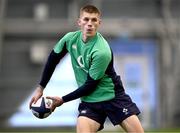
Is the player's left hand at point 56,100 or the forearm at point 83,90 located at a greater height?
the forearm at point 83,90

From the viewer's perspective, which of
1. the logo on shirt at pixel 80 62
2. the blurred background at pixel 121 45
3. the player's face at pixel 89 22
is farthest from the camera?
the blurred background at pixel 121 45

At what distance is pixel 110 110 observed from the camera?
663 cm

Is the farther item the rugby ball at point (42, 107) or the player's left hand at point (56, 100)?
the rugby ball at point (42, 107)

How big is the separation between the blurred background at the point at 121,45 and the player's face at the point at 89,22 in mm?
11478

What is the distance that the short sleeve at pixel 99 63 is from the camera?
639 centimetres

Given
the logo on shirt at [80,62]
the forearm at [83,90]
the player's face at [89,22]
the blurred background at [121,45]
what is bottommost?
the blurred background at [121,45]

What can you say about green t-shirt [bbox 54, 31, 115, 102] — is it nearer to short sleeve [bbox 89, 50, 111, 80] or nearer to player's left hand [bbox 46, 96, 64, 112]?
short sleeve [bbox 89, 50, 111, 80]

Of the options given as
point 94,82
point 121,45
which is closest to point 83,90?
point 94,82

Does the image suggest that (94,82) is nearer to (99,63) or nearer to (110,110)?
(99,63)

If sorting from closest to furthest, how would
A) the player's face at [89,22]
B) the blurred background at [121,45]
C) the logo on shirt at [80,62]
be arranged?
the player's face at [89,22]
the logo on shirt at [80,62]
the blurred background at [121,45]

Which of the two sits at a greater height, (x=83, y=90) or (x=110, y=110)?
(x=83, y=90)

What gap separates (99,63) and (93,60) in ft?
0.23

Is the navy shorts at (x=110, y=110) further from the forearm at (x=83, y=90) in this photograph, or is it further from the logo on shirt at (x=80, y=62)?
the logo on shirt at (x=80, y=62)

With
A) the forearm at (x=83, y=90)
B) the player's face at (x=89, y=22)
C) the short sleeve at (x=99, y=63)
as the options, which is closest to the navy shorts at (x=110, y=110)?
the forearm at (x=83, y=90)
